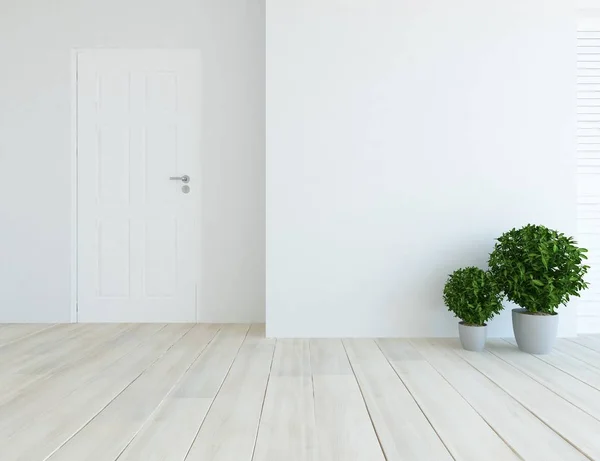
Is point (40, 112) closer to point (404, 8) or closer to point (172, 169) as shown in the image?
point (172, 169)

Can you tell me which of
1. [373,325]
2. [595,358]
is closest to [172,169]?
[373,325]

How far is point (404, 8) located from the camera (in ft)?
10.3

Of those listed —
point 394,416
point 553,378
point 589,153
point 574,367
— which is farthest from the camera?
point 589,153

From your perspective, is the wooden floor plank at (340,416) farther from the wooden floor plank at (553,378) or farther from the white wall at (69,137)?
the white wall at (69,137)

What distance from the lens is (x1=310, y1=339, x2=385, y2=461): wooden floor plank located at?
5.08ft

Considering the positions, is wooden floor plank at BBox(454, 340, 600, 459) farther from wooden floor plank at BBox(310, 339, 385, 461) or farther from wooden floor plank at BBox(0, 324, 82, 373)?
wooden floor plank at BBox(0, 324, 82, 373)

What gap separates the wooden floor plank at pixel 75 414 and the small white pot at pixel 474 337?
166 centimetres

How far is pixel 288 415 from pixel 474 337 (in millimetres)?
1382

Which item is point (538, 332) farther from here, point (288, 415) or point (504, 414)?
point (288, 415)

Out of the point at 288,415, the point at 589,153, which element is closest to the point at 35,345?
the point at 288,415

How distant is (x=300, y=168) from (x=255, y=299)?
1.06 m

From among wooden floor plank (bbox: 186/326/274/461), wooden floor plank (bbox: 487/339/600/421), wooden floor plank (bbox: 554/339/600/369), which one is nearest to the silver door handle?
wooden floor plank (bbox: 186/326/274/461)

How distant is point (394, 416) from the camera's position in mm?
1822

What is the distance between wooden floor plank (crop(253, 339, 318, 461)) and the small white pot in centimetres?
89
